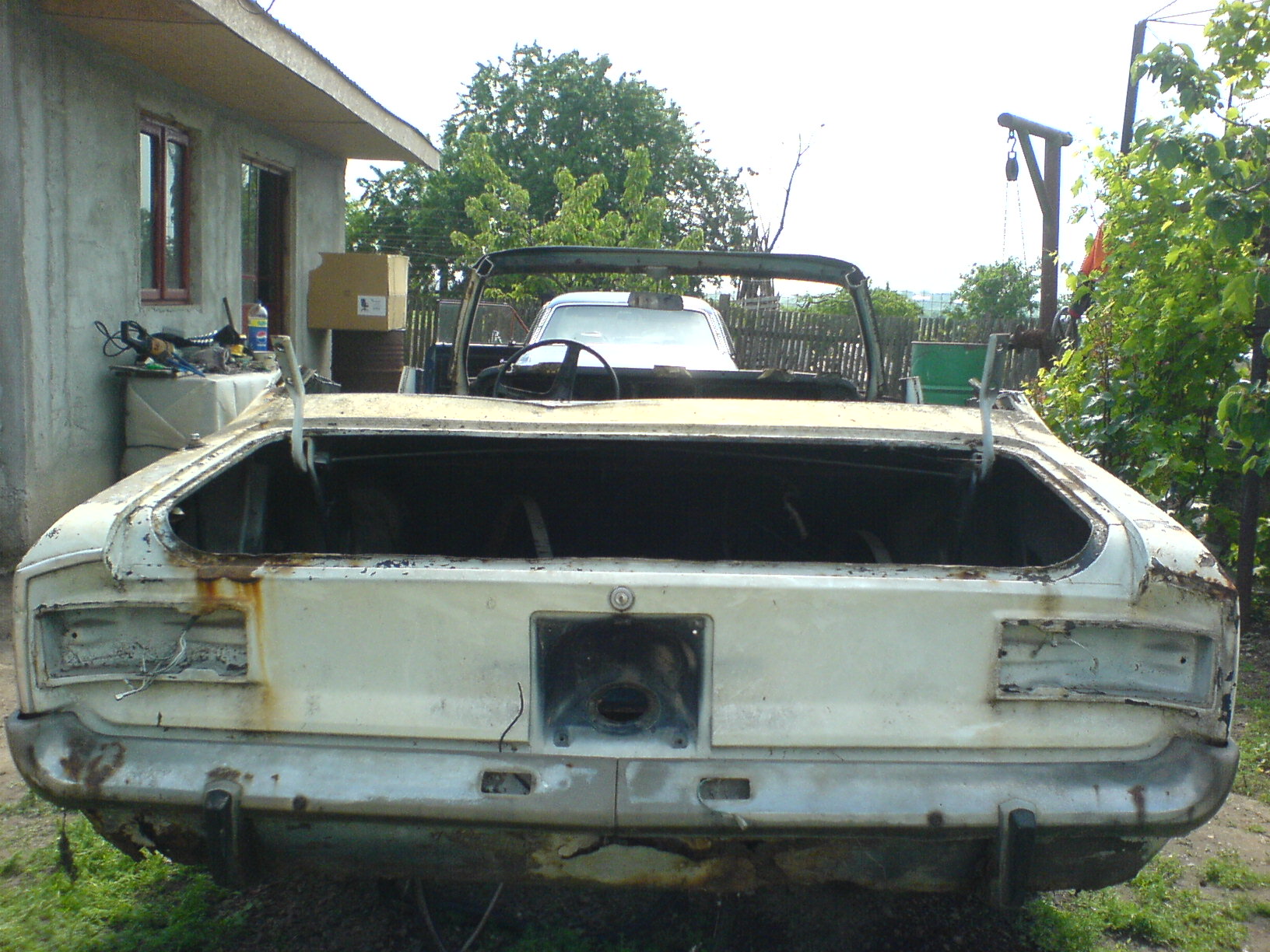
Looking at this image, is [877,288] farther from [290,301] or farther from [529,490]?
[529,490]

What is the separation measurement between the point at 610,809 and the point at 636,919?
880 mm

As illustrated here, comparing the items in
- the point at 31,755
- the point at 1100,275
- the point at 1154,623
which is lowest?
the point at 31,755

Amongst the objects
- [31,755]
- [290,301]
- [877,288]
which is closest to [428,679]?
[31,755]

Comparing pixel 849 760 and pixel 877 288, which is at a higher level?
pixel 877 288

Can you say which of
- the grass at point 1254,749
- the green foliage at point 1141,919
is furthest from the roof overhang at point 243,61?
the grass at point 1254,749

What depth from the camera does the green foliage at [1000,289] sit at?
25484 millimetres

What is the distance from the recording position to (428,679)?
6.27ft

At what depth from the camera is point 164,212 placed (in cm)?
758

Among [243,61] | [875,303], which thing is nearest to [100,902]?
[243,61]

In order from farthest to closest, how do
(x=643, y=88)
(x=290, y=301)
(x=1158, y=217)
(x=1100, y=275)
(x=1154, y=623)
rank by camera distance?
(x=643, y=88), (x=290, y=301), (x=1100, y=275), (x=1158, y=217), (x=1154, y=623)

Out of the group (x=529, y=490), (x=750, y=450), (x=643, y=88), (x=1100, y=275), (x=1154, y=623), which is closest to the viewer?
(x=1154, y=623)

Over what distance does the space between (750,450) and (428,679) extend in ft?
3.27

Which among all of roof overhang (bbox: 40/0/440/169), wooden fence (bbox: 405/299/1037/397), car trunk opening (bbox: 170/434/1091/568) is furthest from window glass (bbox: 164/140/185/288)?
wooden fence (bbox: 405/299/1037/397)

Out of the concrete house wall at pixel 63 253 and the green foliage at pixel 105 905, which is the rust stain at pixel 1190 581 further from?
the concrete house wall at pixel 63 253
